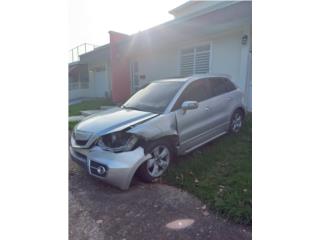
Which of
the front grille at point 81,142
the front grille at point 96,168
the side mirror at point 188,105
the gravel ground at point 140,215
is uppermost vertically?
the side mirror at point 188,105

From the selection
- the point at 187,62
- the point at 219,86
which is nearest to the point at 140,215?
the point at 219,86

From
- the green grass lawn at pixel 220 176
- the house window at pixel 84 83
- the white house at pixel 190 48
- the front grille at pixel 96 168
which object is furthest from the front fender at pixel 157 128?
the house window at pixel 84 83

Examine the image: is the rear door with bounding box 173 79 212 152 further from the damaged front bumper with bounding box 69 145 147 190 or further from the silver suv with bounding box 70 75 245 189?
the damaged front bumper with bounding box 69 145 147 190

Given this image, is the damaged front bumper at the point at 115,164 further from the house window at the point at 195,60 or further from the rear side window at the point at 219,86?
the house window at the point at 195,60

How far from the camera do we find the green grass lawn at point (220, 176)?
7.77 feet

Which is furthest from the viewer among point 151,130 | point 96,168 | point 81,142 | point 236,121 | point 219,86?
point 236,121

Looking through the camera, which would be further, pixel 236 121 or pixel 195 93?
pixel 236 121

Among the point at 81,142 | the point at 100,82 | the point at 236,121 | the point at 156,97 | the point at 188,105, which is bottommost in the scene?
the point at 81,142

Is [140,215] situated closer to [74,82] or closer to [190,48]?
[190,48]

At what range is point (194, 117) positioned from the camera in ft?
11.7

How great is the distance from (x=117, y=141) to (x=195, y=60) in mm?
7168
